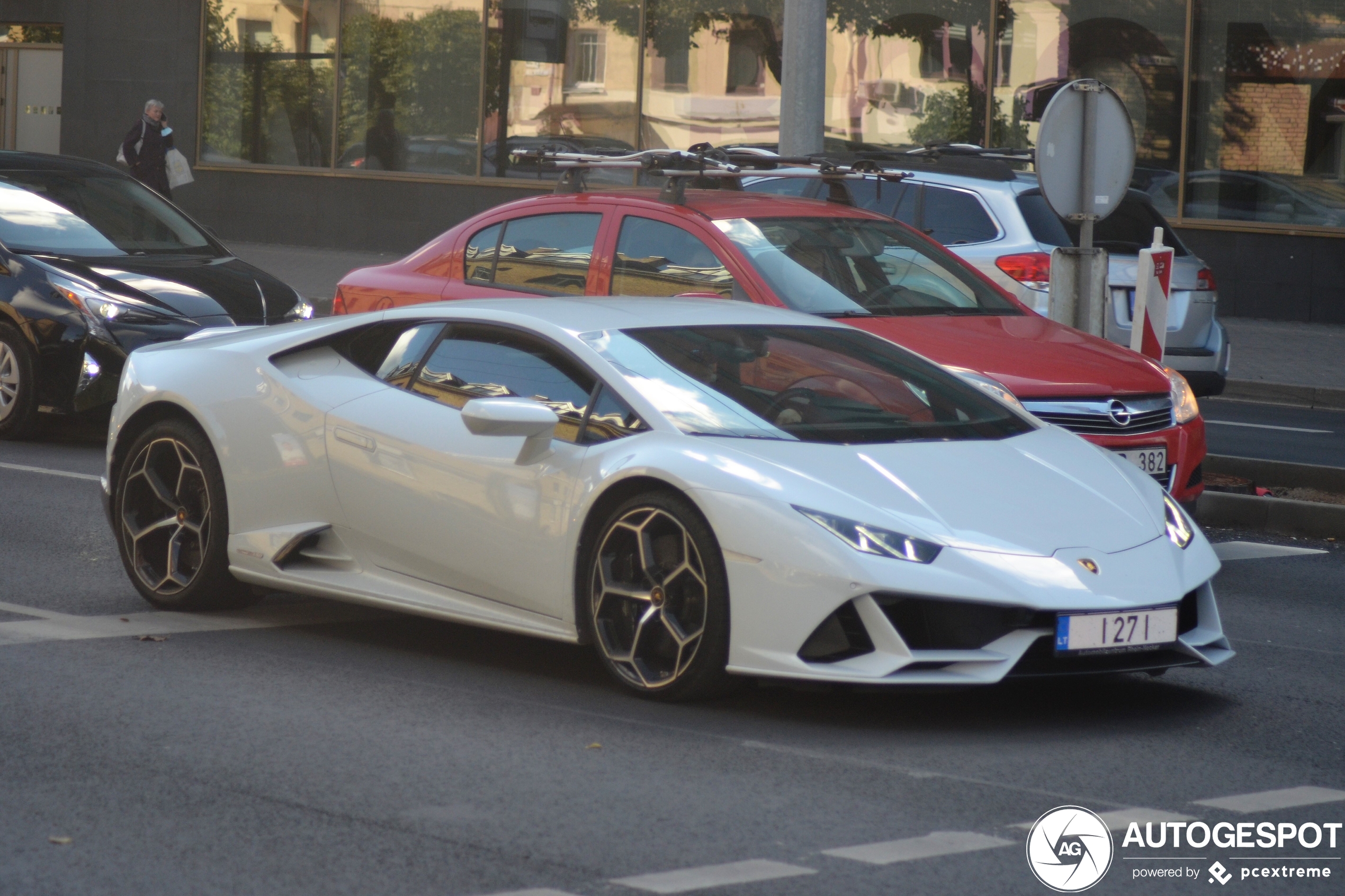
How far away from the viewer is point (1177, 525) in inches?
237

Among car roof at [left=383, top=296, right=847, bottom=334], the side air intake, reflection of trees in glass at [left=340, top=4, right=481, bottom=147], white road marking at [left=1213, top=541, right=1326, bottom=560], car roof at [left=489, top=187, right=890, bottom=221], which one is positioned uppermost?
reflection of trees in glass at [left=340, top=4, right=481, bottom=147]

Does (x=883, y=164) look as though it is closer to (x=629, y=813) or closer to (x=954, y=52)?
(x=629, y=813)

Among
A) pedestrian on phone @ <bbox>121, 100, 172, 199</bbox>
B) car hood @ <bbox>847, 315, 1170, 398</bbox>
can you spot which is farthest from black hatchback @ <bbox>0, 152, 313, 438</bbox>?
pedestrian on phone @ <bbox>121, 100, 172, 199</bbox>

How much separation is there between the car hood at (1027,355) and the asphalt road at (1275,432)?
301 cm

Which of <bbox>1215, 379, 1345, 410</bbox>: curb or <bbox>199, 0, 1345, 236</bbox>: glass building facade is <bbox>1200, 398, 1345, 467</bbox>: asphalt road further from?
<bbox>199, 0, 1345, 236</bbox>: glass building facade

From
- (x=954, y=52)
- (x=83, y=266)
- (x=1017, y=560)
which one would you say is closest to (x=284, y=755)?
(x=1017, y=560)

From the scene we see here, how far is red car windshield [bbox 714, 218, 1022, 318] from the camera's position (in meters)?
8.97

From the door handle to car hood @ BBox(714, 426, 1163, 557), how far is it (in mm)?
1365

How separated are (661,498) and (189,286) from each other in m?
6.95

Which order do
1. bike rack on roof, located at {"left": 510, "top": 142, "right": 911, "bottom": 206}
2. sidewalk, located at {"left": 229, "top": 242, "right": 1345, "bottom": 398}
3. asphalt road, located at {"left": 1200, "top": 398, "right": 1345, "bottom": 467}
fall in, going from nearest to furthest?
bike rack on roof, located at {"left": 510, "top": 142, "right": 911, "bottom": 206}, asphalt road, located at {"left": 1200, "top": 398, "right": 1345, "bottom": 467}, sidewalk, located at {"left": 229, "top": 242, "right": 1345, "bottom": 398}

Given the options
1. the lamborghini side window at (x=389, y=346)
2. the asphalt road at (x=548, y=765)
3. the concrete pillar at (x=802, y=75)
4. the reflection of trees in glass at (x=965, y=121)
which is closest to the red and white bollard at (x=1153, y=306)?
the asphalt road at (x=548, y=765)

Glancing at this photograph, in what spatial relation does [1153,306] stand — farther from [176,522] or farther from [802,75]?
[176,522]

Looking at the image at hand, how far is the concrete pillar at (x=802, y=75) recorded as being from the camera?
590 inches

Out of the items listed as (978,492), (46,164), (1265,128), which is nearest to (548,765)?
(978,492)
